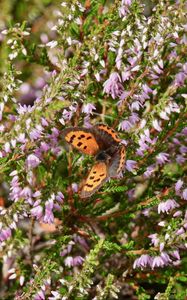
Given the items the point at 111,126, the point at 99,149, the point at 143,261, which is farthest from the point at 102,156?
the point at 143,261

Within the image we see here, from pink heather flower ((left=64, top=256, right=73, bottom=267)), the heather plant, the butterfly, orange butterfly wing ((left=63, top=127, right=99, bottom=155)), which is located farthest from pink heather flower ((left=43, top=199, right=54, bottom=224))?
pink heather flower ((left=64, top=256, right=73, bottom=267))

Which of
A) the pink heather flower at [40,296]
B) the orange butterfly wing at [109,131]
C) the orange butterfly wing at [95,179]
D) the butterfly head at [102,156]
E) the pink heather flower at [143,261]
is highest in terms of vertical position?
the orange butterfly wing at [109,131]

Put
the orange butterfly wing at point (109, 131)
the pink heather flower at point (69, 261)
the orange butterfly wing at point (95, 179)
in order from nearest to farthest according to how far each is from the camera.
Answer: the orange butterfly wing at point (95, 179), the orange butterfly wing at point (109, 131), the pink heather flower at point (69, 261)

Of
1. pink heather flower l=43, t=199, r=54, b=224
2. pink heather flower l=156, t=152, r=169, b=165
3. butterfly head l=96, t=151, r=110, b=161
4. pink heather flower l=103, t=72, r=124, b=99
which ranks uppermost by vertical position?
pink heather flower l=103, t=72, r=124, b=99

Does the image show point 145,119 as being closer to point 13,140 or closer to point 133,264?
point 13,140

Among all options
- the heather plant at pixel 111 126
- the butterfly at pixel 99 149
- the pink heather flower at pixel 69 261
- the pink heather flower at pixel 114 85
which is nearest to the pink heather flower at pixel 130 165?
the heather plant at pixel 111 126

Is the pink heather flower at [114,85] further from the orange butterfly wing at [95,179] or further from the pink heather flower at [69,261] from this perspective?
the pink heather flower at [69,261]

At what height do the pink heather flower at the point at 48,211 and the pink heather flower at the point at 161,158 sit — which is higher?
the pink heather flower at the point at 48,211

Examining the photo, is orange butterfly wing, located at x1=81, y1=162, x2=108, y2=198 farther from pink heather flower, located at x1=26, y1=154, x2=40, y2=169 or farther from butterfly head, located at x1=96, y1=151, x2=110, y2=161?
pink heather flower, located at x1=26, y1=154, x2=40, y2=169

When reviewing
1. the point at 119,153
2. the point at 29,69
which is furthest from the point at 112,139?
the point at 29,69

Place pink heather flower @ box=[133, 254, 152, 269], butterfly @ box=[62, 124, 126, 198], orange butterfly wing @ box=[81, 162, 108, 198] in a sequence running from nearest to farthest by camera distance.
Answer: orange butterfly wing @ box=[81, 162, 108, 198] < butterfly @ box=[62, 124, 126, 198] < pink heather flower @ box=[133, 254, 152, 269]
